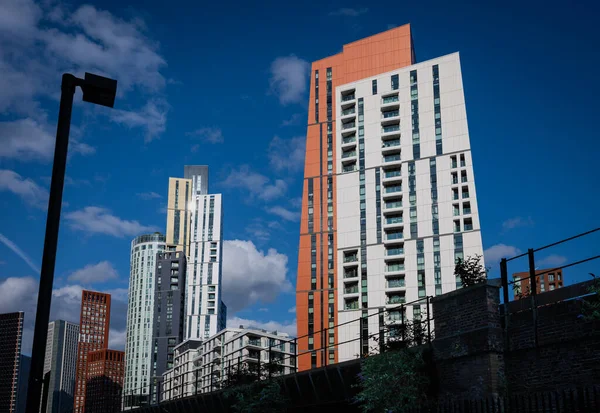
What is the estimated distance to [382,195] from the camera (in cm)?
9588

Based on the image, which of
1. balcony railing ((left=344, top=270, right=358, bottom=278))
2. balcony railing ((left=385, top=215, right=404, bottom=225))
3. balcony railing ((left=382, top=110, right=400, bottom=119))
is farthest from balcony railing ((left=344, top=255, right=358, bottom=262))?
balcony railing ((left=382, top=110, right=400, bottom=119))

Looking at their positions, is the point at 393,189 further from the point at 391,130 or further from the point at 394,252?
the point at 394,252

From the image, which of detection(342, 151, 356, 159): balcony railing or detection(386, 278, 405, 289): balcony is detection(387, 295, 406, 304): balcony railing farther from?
detection(342, 151, 356, 159): balcony railing

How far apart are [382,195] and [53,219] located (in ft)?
295

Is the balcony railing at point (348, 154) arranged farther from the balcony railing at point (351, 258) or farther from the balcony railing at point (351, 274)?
the balcony railing at point (351, 274)

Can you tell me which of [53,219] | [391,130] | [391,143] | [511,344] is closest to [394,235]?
[391,143]

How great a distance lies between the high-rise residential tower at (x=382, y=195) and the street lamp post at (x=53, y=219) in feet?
262

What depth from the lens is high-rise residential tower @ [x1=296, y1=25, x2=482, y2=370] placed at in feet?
298

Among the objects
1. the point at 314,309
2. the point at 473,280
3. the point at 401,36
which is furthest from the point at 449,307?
the point at 401,36

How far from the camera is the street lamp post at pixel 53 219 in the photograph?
682 cm

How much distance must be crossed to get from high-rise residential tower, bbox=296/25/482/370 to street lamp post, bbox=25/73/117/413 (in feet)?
262

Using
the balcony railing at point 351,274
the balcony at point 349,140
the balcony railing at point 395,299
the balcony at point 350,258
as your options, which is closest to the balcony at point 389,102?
the balcony at point 349,140

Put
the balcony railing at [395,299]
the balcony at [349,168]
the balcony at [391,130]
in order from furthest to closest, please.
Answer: the balcony at [349,168] → the balcony at [391,130] → the balcony railing at [395,299]

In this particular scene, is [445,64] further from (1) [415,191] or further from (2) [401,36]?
(1) [415,191]
